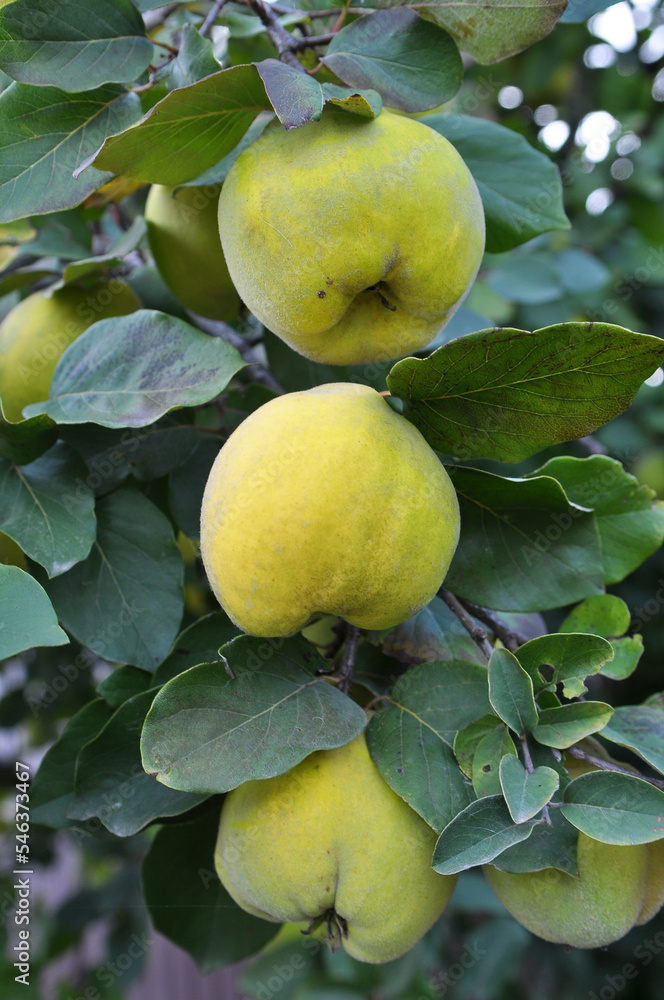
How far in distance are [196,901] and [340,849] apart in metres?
0.34

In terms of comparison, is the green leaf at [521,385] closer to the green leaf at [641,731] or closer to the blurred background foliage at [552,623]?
the green leaf at [641,731]

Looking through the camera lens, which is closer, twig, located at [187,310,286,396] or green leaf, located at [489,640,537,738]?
green leaf, located at [489,640,537,738]

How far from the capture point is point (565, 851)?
0.65m

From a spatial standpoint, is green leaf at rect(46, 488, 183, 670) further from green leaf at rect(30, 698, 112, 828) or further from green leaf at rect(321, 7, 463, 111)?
green leaf at rect(321, 7, 463, 111)

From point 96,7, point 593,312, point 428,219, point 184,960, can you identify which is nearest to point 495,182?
point 428,219

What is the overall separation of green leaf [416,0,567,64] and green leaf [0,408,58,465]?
0.54 m

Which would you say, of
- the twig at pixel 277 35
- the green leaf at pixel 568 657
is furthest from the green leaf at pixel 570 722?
the twig at pixel 277 35

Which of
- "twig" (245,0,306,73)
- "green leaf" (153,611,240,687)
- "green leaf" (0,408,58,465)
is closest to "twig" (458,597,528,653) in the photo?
"green leaf" (153,611,240,687)

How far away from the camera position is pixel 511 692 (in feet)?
2.09

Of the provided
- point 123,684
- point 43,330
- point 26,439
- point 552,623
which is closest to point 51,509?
point 26,439

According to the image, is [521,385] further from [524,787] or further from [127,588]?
[127,588]

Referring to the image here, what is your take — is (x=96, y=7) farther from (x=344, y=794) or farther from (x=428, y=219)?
(x=344, y=794)

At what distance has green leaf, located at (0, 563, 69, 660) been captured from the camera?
0.55 m

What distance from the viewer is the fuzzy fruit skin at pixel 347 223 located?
617 mm
